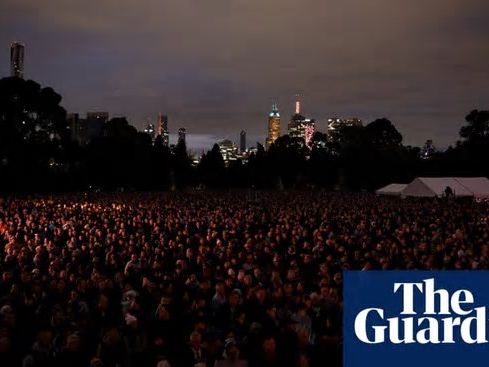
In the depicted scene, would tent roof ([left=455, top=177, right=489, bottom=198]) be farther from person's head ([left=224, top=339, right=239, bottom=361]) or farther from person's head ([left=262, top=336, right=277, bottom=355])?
person's head ([left=224, top=339, right=239, bottom=361])

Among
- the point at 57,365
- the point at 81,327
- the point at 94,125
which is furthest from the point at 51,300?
the point at 94,125

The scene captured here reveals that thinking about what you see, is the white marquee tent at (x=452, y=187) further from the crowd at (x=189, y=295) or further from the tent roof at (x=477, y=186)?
the crowd at (x=189, y=295)

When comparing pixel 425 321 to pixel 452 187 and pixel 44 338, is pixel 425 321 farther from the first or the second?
pixel 452 187

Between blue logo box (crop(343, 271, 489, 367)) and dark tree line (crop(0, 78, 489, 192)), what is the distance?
41299 millimetres

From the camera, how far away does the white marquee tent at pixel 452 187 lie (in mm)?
32344

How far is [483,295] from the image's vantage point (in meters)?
4.94

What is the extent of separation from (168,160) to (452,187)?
144 ft

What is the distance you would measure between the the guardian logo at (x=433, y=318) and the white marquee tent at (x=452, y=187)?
2810 cm

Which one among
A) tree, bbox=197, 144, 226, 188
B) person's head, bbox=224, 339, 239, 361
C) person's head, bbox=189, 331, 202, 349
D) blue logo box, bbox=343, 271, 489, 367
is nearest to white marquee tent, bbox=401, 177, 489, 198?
person's head, bbox=189, 331, 202, 349

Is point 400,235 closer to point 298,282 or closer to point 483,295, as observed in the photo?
point 298,282

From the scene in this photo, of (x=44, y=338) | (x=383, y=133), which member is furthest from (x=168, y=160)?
(x=44, y=338)

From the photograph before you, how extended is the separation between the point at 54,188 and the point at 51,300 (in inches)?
1631

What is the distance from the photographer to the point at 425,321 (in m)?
4.88

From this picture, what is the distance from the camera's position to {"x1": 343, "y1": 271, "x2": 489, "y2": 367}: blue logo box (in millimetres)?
4887
